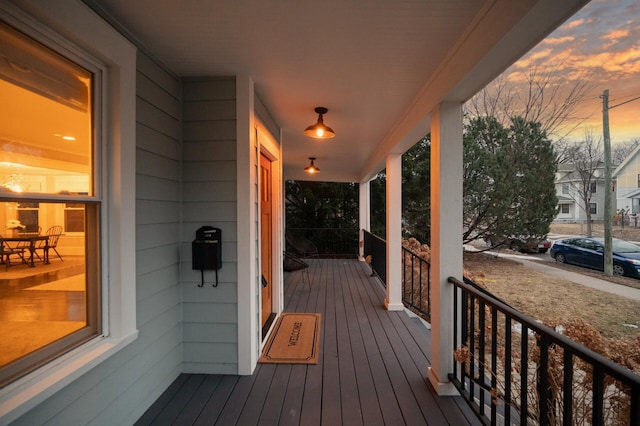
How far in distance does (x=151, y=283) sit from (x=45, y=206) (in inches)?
32.0

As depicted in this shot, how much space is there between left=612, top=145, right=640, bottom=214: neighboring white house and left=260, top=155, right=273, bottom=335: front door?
3.13m

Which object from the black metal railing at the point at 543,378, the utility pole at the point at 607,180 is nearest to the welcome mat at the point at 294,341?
the black metal railing at the point at 543,378

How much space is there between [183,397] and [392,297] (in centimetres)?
270

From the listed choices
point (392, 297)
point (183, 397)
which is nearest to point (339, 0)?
point (183, 397)

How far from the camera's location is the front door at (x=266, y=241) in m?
3.29

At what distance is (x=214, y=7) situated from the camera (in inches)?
57.7

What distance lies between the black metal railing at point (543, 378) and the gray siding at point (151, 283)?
2.00 m

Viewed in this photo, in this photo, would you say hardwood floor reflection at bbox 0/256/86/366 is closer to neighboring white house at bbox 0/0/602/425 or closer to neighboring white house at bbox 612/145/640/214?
neighboring white house at bbox 0/0/602/425

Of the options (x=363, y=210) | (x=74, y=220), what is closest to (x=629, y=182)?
(x=74, y=220)

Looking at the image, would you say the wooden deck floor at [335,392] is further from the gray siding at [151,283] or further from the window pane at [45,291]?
the window pane at [45,291]

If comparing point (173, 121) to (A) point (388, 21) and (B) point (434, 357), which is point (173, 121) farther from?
(B) point (434, 357)

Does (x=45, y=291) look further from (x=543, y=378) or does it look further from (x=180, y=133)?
(x=543, y=378)

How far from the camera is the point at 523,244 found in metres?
6.59

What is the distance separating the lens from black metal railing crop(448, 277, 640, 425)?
3.21 feet
